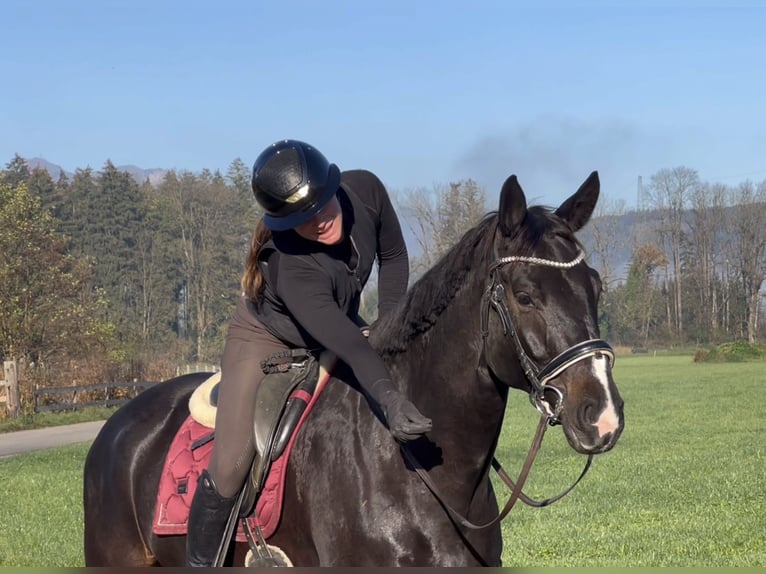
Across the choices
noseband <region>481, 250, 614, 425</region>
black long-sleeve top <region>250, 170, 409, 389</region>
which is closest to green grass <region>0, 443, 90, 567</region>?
black long-sleeve top <region>250, 170, 409, 389</region>

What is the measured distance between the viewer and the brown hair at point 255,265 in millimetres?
4570

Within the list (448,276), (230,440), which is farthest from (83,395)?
(448,276)

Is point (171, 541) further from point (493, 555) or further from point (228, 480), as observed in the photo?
A: point (493, 555)

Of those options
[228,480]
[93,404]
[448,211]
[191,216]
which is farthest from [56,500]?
[191,216]

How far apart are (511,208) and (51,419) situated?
28.8 m

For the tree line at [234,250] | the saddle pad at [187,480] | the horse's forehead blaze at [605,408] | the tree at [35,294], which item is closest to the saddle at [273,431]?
the saddle pad at [187,480]

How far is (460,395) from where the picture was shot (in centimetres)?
428

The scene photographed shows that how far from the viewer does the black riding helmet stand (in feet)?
14.1

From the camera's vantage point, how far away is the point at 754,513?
11609 mm

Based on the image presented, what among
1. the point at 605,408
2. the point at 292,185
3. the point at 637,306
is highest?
the point at 292,185

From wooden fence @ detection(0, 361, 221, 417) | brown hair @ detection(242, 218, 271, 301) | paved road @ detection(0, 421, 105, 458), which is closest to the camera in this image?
brown hair @ detection(242, 218, 271, 301)

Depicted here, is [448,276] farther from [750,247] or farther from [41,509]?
[750,247]

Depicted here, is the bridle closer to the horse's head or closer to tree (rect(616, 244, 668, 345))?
the horse's head

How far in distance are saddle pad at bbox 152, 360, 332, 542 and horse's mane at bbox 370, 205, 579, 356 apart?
0.40 meters
